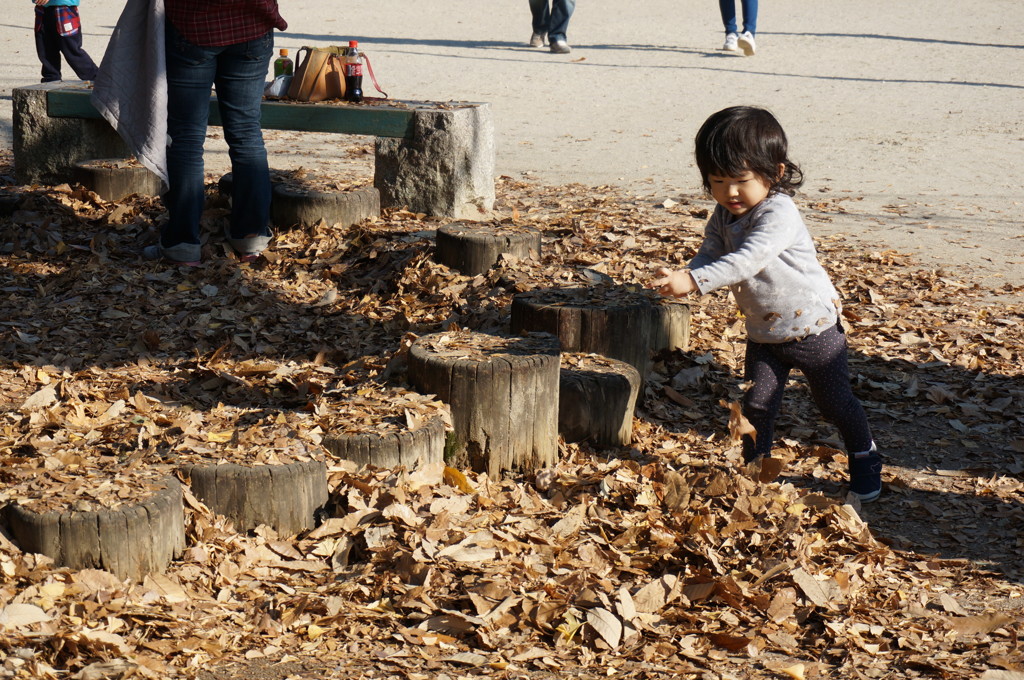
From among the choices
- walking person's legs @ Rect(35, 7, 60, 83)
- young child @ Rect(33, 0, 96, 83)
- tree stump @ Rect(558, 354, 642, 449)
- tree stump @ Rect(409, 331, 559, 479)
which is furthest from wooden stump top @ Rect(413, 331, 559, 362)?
walking person's legs @ Rect(35, 7, 60, 83)

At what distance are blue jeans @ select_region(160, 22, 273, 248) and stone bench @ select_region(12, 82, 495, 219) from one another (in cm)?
83

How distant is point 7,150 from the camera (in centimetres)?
927

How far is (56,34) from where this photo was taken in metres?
10.8

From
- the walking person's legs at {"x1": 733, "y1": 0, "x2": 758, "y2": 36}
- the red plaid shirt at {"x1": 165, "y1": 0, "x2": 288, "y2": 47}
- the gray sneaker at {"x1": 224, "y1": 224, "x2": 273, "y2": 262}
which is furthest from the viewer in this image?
the walking person's legs at {"x1": 733, "y1": 0, "x2": 758, "y2": 36}

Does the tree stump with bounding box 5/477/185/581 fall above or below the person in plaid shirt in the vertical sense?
below

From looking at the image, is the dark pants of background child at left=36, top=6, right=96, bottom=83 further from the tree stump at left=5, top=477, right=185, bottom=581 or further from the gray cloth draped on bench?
the tree stump at left=5, top=477, right=185, bottom=581

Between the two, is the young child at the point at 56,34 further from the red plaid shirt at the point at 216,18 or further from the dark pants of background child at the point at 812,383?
the dark pants of background child at the point at 812,383

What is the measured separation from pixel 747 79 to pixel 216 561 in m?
11.5

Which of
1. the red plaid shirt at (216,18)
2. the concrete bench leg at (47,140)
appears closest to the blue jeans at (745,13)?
the concrete bench leg at (47,140)

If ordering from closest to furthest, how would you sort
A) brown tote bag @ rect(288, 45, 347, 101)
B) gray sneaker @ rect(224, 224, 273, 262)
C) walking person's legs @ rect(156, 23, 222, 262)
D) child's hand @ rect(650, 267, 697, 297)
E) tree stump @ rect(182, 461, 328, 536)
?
tree stump @ rect(182, 461, 328, 536) → child's hand @ rect(650, 267, 697, 297) → walking person's legs @ rect(156, 23, 222, 262) → gray sneaker @ rect(224, 224, 273, 262) → brown tote bag @ rect(288, 45, 347, 101)

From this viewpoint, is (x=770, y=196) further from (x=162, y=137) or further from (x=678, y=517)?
(x=162, y=137)

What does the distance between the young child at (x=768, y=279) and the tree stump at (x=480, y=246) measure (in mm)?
1851

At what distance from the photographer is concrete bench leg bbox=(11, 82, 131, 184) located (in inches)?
301

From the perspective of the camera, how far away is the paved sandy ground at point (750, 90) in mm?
8156
